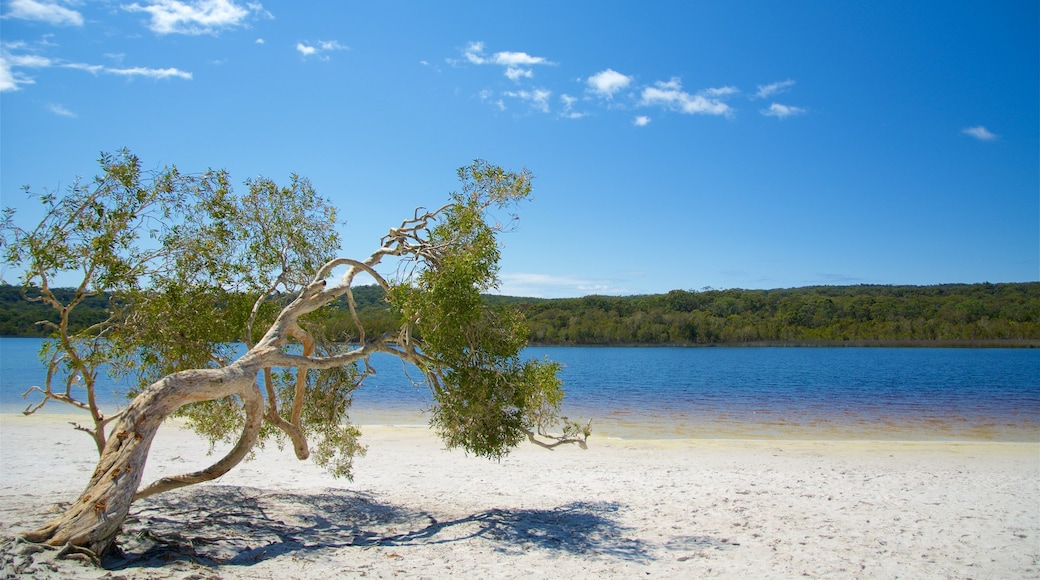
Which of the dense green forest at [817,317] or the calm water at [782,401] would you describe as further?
the dense green forest at [817,317]

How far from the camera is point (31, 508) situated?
326 inches

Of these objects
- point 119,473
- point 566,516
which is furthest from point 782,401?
point 119,473

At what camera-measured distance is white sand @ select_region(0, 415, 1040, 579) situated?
273 inches

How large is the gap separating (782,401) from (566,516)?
27019mm

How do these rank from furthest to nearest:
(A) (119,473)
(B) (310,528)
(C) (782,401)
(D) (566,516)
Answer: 1. (C) (782,401)
2. (D) (566,516)
3. (B) (310,528)
4. (A) (119,473)

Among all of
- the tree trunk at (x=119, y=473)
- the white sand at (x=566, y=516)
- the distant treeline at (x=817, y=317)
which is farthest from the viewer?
the distant treeline at (x=817, y=317)

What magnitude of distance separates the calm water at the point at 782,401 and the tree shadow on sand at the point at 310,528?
2537 mm


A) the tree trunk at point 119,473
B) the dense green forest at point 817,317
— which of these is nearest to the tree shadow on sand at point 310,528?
the tree trunk at point 119,473

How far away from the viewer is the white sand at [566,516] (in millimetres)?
6926

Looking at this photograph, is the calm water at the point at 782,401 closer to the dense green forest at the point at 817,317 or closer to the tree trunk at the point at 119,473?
the tree trunk at the point at 119,473

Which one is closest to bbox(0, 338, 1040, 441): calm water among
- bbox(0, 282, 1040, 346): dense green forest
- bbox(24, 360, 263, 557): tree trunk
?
bbox(24, 360, 263, 557): tree trunk

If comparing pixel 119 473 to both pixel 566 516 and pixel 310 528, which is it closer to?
pixel 310 528

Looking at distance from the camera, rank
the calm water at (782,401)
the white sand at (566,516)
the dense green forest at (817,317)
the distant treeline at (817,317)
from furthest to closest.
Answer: the distant treeline at (817,317) → the dense green forest at (817,317) → the calm water at (782,401) → the white sand at (566,516)

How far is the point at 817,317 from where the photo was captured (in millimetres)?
105312
